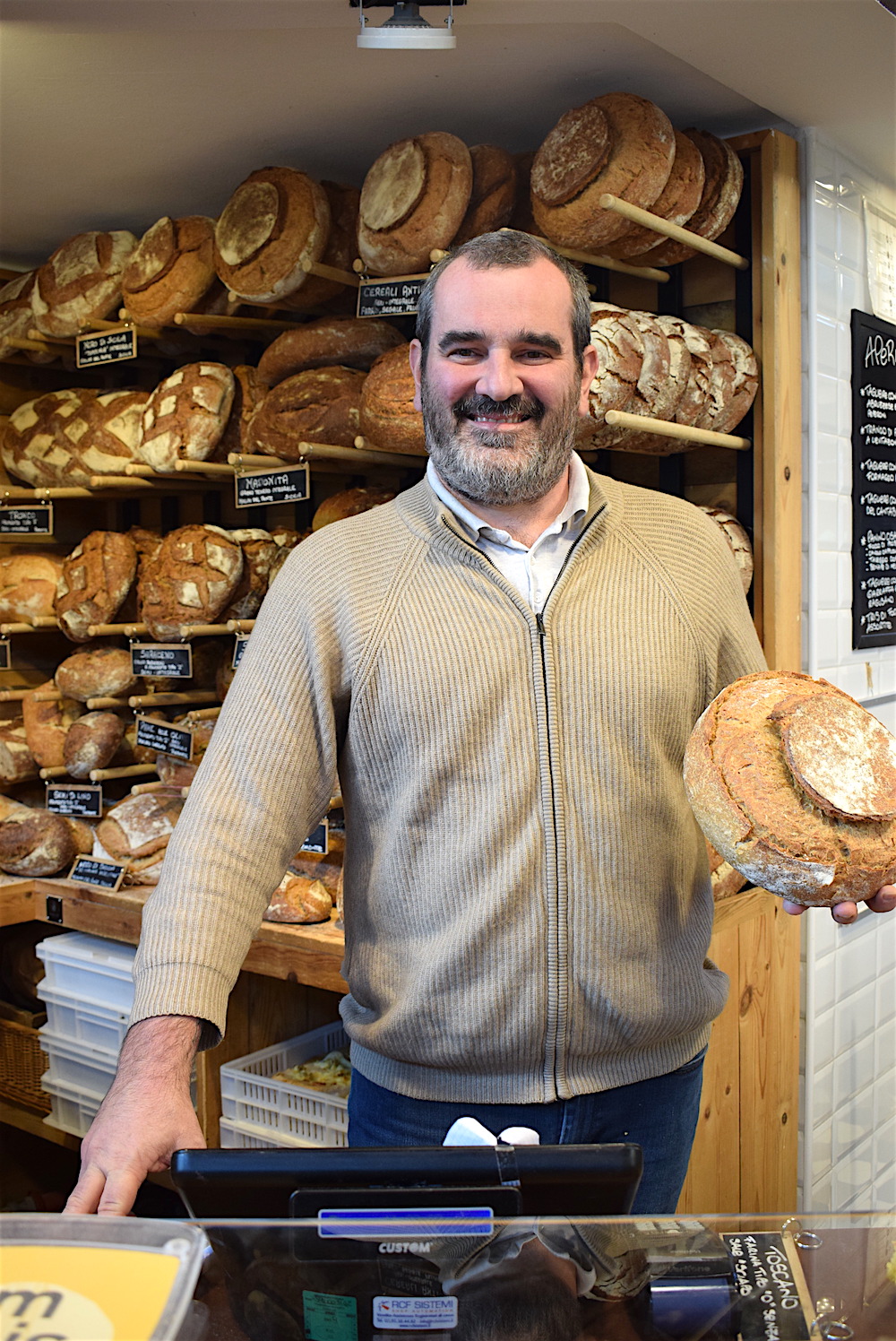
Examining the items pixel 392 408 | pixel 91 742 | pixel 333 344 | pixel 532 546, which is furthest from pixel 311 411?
pixel 532 546

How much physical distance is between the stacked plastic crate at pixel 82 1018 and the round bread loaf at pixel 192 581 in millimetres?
813

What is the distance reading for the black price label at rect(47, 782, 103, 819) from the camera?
3076mm

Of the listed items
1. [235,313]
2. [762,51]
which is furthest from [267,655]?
[235,313]

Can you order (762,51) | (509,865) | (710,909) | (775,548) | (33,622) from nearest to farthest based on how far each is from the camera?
(509,865)
(710,909)
(762,51)
(775,548)
(33,622)

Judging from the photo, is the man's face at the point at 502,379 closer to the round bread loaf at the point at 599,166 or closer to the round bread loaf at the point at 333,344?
the round bread loaf at the point at 599,166

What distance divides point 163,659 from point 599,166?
1589 millimetres

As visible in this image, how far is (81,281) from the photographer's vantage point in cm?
312

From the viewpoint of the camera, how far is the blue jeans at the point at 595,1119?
1.43 meters

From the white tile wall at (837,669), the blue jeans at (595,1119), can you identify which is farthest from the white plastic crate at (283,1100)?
the white tile wall at (837,669)

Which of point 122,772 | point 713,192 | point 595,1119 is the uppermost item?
point 713,192

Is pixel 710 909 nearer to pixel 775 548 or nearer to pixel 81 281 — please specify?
pixel 775 548

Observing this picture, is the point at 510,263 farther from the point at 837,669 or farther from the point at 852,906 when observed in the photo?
the point at 837,669

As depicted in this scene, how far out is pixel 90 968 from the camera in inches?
109

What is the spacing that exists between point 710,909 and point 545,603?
0.51 metres
